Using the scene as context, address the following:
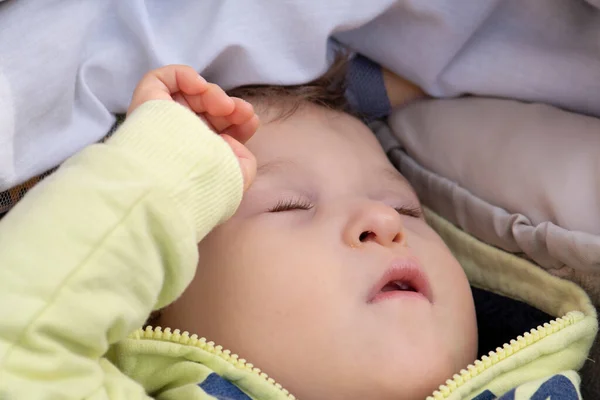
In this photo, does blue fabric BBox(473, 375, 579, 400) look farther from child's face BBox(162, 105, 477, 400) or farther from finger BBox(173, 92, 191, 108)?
finger BBox(173, 92, 191, 108)

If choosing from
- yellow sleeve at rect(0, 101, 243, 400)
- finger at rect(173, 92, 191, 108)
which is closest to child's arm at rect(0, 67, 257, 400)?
yellow sleeve at rect(0, 101, 243, 400)

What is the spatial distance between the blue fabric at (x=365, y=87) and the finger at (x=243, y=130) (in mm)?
309

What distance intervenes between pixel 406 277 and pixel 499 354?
131 mm

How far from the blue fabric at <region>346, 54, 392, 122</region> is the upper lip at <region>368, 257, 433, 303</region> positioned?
0.36 meters

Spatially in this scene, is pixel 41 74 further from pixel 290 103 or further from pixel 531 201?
pixel 531 201

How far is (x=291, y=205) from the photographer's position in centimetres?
84

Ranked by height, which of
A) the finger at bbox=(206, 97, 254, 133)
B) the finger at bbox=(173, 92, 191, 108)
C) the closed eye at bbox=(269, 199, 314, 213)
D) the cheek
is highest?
the finger at bbox=(173, 92, 191, 108)

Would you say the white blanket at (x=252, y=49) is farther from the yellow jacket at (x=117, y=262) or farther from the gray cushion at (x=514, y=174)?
the yellow jacket at (x=117, y=262)

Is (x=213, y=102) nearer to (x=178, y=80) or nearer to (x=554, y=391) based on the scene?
(x=178, y=80)

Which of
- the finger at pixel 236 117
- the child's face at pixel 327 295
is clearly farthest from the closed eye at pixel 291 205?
the finger at pixel 236 117

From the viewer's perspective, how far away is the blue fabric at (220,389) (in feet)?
2.38

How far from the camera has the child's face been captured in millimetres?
757

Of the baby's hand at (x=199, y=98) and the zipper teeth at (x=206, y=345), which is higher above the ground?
the baby's hand at (x=199, y=98)

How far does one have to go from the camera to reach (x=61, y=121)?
810 mm
